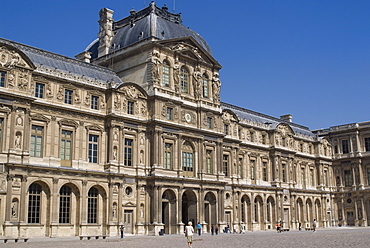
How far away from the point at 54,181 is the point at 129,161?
27.3 feet

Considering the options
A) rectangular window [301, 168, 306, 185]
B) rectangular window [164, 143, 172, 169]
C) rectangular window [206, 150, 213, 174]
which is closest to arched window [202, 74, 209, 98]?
rectangular window [206, 150, 213, 174]

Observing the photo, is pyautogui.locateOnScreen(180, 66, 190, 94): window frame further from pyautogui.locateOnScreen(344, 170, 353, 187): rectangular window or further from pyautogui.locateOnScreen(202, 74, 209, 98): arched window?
pyautogui.locateOnScreen(344, 170, 353, 187): rectangular window

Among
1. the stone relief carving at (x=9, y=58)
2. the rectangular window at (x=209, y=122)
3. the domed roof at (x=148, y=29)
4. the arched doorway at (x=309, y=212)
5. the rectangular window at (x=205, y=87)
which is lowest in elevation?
the arched doorway at (x=309, y=212)

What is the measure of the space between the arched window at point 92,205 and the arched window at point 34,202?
468 centimetres

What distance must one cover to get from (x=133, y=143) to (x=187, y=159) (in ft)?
22.6

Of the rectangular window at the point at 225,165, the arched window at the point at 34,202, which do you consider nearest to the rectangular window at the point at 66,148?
the arched window at the point at 34,202

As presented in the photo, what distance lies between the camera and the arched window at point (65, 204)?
1542 inches

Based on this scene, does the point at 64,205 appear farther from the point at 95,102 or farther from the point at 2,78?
the point at 2,78

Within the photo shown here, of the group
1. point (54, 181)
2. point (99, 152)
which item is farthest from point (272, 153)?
point (54, 181)

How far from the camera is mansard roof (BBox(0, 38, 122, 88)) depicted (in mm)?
39938

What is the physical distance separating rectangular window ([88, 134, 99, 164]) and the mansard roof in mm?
4898

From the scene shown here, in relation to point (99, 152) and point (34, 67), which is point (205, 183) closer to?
point (99, 152)

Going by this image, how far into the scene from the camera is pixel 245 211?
59094 mm

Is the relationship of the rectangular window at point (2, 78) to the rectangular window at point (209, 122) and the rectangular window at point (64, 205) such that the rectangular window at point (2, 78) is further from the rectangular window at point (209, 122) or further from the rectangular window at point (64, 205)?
the rectangular window at point (209, 122)
